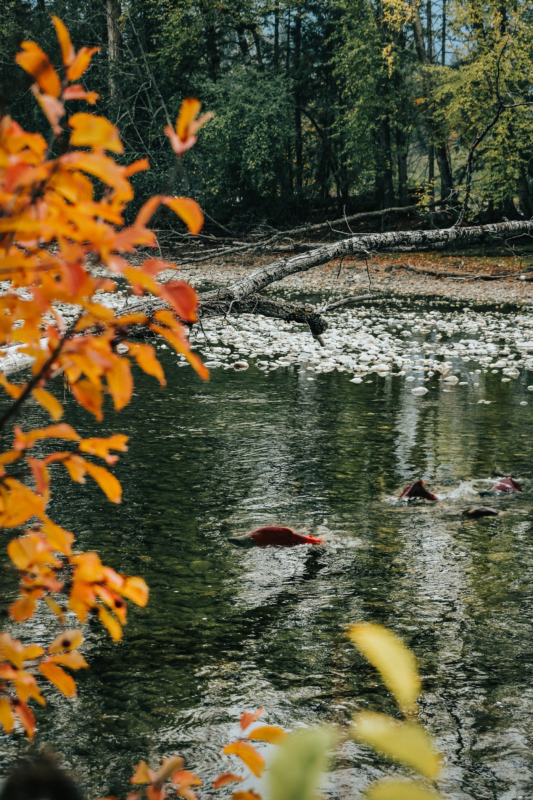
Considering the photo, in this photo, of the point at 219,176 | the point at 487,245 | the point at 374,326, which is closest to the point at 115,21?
the point at 219,176

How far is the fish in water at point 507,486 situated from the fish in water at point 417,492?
0.55 metres

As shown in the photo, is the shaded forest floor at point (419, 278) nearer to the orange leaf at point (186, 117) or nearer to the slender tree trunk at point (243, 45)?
the slender tree trunk at point (243, 45)

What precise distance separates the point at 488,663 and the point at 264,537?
1.69 metres

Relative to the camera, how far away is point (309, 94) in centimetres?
3431

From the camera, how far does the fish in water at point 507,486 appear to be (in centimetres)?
556

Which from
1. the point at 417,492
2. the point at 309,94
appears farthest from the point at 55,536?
the point at 309,94

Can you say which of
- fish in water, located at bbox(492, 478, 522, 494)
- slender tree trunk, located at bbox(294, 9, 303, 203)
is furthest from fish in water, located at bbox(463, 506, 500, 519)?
slender tree trunk, located at bbox(294, 9, 303, 203)

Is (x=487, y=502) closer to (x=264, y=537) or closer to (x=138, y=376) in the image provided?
(x=264, y=537)

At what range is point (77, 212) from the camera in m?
0.96

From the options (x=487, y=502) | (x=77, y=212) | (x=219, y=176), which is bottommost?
(x=487, y=502)

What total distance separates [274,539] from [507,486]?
6.53 ft

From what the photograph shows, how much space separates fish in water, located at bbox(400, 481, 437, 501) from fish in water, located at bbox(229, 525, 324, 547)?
108 cm

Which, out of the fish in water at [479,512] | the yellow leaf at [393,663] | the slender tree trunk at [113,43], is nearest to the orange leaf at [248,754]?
the yellow leaf at [393,663]

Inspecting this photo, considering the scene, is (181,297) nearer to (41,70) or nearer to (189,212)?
(189,212)
